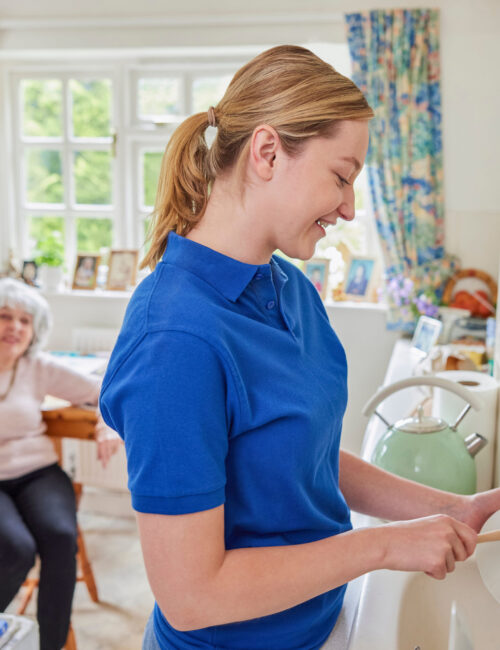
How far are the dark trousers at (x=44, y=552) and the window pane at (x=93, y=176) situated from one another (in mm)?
1865

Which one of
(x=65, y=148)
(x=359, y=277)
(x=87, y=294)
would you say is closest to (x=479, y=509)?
(x=359, y=277)

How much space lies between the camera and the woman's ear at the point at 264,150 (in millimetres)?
795

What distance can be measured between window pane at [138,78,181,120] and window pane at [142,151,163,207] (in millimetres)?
189

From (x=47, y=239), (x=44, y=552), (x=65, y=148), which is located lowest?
(x=44, y=552)

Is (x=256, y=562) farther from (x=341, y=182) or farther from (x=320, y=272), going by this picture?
(x=320, y=272)

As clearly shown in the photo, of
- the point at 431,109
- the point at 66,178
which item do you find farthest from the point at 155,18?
the point at 431,109

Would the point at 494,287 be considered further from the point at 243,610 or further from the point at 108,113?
the point at 243,610

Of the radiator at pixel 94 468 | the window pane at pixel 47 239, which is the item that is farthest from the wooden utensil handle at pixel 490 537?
the window pane at pixel 47 239

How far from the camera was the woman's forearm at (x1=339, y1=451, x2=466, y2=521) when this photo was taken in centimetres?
107

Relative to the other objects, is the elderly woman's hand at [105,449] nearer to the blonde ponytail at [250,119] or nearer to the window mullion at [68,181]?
the window mullion at [68,181]

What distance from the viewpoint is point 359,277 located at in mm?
3314

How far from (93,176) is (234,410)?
3.18 m

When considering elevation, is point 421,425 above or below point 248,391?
below

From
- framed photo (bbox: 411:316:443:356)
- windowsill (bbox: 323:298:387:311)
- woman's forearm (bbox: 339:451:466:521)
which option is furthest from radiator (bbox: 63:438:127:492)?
woman's forearm (bbox: 339:451:466:521)
